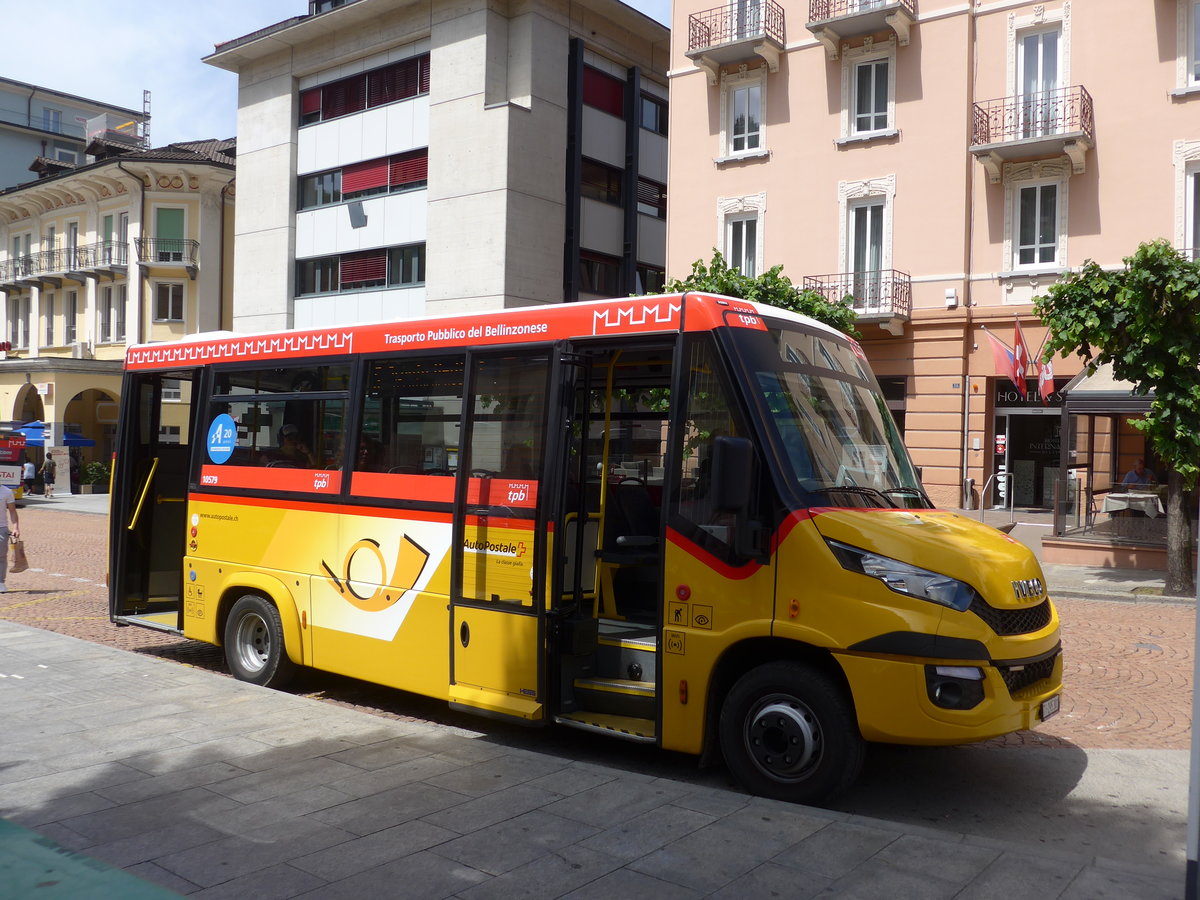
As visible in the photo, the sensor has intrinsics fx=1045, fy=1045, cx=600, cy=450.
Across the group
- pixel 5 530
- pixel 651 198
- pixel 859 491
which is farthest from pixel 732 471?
pixel 651 198

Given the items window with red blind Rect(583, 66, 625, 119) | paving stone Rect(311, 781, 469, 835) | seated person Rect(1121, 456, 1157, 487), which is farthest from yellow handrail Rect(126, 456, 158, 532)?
window with red blind Rect(583, 66, 625, 119)

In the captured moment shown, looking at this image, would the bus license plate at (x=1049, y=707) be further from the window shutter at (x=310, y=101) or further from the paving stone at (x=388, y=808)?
the window shutter at (x=310, y=101)

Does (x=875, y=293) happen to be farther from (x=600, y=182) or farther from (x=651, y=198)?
(x=651, y=198)

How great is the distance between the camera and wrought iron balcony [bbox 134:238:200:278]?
41594mm

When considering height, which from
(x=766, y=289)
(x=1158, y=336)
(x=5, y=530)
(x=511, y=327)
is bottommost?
(x=5, y=530)

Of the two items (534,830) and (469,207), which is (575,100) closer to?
(469,207)

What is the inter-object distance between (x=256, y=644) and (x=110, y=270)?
1547 inches

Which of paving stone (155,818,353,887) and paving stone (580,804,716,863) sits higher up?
paving stone (580,804,716,863)

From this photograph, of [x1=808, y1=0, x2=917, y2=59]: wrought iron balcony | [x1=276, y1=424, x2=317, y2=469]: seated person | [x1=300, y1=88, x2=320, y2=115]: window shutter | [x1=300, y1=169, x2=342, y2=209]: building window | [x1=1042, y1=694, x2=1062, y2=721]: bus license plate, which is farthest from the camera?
[x1=300, y1=88, x2=320, y2=115]: window shutter

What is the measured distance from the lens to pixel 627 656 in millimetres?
6422

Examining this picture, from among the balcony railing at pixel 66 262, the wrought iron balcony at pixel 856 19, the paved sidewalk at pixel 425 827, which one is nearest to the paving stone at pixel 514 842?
the paved sidewalk at pixel 425 827

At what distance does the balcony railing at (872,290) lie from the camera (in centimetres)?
2334

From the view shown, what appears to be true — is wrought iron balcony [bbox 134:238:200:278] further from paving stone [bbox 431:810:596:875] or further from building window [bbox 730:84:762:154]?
paving stone [bbox 431:810:596:875]

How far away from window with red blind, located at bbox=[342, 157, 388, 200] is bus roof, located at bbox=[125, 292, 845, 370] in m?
23.1
